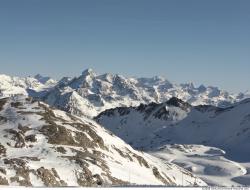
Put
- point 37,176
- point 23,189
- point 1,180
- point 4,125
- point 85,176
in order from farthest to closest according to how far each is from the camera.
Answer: point 4,125
point 85,176
point 37,176
point 1,180
point 23,189

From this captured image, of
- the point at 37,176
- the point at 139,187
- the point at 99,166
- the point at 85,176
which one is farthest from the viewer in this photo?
the point at 99,166

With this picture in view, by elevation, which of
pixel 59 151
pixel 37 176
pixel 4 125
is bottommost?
pixel 37 176

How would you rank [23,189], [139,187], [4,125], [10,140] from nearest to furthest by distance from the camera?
[23,189]
[139,187]
[10,140]
[4,125]

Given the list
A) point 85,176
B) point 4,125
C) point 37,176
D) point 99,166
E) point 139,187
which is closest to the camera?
point 139,187

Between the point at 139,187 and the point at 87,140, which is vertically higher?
the point at 87,140

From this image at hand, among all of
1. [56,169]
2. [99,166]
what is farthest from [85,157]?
[56,169]

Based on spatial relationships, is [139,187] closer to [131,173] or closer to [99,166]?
[99,166]

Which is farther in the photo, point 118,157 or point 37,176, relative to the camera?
point 118,157

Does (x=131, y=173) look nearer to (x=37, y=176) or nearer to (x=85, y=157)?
(x=85, y=157)

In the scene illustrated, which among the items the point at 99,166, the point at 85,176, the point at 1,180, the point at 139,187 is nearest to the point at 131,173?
the point at 99,166
